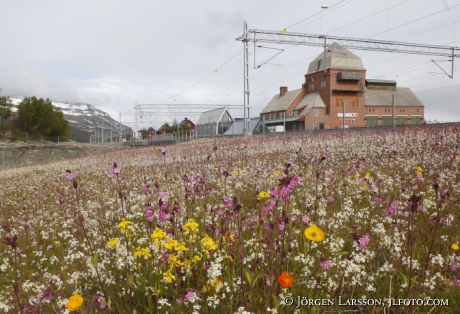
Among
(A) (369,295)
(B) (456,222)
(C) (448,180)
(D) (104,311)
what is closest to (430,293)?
(A) (369,295)

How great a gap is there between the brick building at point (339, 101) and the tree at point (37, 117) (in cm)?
4704

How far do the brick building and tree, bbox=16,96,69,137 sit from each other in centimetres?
4704

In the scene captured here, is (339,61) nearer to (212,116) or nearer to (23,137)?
(212,116)

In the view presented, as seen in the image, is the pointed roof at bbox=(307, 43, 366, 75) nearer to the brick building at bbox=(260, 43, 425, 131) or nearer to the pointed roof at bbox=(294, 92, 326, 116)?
the brick building at bbox=(260, 43, 425, 131)

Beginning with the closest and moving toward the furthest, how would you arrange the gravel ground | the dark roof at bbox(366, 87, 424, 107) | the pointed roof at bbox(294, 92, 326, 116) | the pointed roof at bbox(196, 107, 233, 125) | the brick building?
1. the gravel ground
2. the brick building
3. the pointed roof at bbox(294, 92, 326, 116)
4. the dark roof at bbox(366, 87, 424, 107)
5. the pointed roof at bbox(196, 107, 233, 125)

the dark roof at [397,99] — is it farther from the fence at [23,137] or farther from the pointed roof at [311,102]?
the fence at [23,137]

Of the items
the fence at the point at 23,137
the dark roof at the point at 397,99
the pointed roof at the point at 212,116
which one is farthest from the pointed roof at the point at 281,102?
the fence at the point at 23,137

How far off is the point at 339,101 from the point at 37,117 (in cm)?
5964

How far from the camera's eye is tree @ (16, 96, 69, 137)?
62.8 meters

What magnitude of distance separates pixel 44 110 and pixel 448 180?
241 feet

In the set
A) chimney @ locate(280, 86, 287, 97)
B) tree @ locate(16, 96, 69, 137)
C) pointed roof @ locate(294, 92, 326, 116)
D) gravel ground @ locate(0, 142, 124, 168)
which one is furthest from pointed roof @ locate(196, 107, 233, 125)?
gravel ground @ locate(0, 142, 124, 168)

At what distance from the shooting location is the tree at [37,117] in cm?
6278

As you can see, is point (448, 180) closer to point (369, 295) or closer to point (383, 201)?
point (383, 201)

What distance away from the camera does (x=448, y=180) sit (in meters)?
4.39
